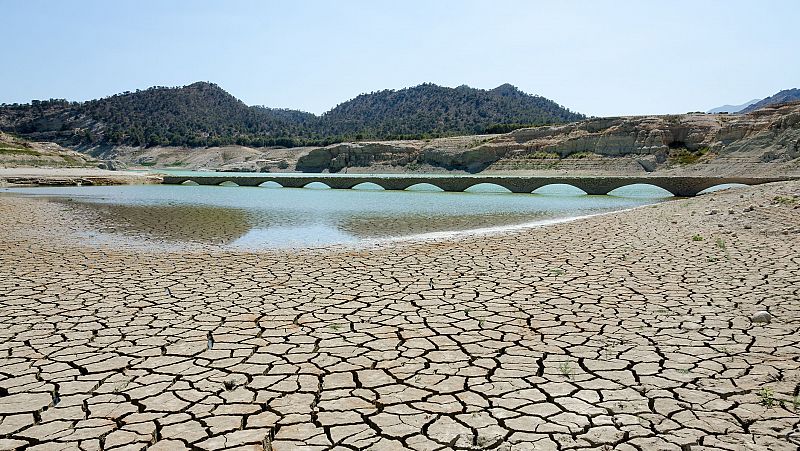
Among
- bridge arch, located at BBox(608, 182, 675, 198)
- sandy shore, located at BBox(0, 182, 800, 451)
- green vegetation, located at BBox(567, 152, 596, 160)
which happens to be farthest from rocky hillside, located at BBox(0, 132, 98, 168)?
sandy shore, located at BBox(0, 182, 800, 451)

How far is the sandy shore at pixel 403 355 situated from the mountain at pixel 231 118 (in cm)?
10093

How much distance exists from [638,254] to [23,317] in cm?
840

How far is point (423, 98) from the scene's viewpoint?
475ft

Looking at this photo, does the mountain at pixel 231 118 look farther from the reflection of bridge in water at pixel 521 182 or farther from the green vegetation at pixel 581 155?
the reflection of bridge in water at pixel 521 182

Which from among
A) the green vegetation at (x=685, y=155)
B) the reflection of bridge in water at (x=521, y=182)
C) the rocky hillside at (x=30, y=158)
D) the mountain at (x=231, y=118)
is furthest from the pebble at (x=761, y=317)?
the mountain at (x=231, y=118)

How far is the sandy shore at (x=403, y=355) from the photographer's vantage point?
3.15m

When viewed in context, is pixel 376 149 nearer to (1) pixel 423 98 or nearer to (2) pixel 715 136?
(2) pixel 715 136

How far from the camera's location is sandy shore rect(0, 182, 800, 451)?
3153mm

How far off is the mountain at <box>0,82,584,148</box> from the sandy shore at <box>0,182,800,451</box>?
101 m

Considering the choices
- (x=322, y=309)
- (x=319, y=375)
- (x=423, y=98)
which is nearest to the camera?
(x=319, y=375)

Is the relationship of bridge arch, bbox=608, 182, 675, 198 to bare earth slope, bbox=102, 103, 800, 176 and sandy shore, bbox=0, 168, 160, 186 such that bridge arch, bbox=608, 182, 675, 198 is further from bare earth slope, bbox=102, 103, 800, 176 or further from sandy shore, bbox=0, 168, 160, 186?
sandy shore, bbox=0, 168, 160, 186

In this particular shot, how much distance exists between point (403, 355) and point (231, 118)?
146961 mm

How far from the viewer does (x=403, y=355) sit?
4.43 metres

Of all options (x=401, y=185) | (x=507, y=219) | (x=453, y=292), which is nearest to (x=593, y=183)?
(x=401, y=185)
